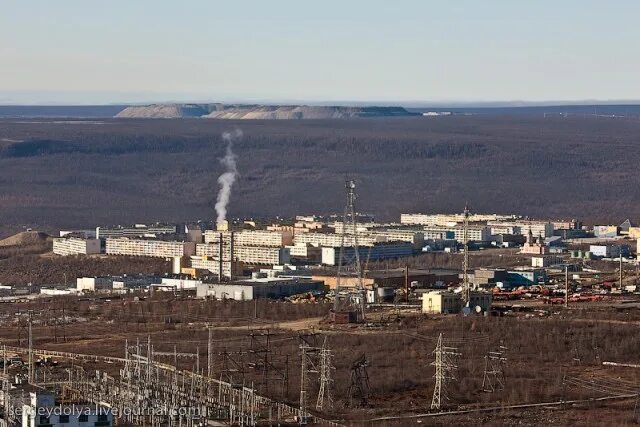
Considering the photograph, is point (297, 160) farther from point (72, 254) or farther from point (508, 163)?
point (72, 254)

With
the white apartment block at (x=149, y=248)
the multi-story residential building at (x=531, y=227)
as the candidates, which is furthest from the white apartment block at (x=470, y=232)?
the white apartment block at (x=149, y=248)

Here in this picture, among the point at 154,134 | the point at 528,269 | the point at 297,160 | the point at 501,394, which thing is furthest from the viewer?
the point at 154,134

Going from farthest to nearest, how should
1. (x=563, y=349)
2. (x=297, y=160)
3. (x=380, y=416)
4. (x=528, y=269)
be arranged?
(x=297, y=160) → (x=528, y=269) → (x=563, y=349) → (x=380, y=416)

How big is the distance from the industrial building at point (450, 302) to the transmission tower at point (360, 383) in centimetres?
886

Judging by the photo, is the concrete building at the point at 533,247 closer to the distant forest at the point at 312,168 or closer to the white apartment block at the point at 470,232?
the white apartment block at the point at 470,232

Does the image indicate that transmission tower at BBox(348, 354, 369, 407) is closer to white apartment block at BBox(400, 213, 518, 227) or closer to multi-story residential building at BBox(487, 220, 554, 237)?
multi-story residential building at BBox(487, 220, 554, 237)

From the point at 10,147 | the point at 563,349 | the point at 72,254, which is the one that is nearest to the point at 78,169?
the point at 10,147

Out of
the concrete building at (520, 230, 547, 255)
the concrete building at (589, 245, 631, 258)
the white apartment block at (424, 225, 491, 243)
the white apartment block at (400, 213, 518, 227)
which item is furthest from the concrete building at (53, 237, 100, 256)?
the concrete building at (589, 245, 631, 258)

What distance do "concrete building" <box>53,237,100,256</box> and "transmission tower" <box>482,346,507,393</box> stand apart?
28.7 m

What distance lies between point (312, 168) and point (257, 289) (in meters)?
59.6

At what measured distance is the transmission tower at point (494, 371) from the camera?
110 ft

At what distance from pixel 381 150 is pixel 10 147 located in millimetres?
20369

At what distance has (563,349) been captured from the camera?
3772 cm

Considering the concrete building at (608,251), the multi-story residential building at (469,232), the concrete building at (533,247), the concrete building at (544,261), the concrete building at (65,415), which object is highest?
the concrete building at (65,415)
